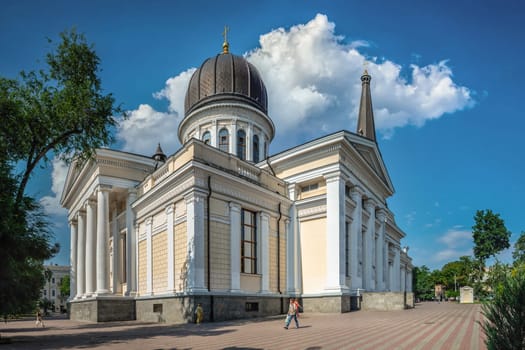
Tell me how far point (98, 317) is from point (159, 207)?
7389 mm

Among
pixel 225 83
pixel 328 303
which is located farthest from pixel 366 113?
pixel 328 303

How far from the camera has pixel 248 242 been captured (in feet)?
69.8

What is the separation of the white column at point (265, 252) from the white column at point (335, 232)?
11.8 feet

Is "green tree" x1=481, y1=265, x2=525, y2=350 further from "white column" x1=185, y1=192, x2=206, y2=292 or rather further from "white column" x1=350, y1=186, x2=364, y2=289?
"white column" x1=350, y1=186, x2=364, y2=289

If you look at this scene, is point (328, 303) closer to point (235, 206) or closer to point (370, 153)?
point (235, 206)

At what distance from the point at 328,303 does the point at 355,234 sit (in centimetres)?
544

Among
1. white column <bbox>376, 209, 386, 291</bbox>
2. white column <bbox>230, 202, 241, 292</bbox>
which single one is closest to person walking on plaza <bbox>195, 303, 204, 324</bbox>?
white column <bbox>230, 202, 241, 292</bbox>

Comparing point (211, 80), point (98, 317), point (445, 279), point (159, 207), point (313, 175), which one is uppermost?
point (211, 80)

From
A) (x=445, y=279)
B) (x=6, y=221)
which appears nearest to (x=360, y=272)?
(x=6, y=221)

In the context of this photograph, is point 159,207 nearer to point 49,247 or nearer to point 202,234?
point 202,234

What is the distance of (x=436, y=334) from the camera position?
11.8m

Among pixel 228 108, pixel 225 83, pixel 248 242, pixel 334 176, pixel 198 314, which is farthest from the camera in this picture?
pixel 225 83

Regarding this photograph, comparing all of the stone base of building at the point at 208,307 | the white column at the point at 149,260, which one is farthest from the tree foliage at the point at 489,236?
the white column at the point at 149,260

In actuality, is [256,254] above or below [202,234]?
below
